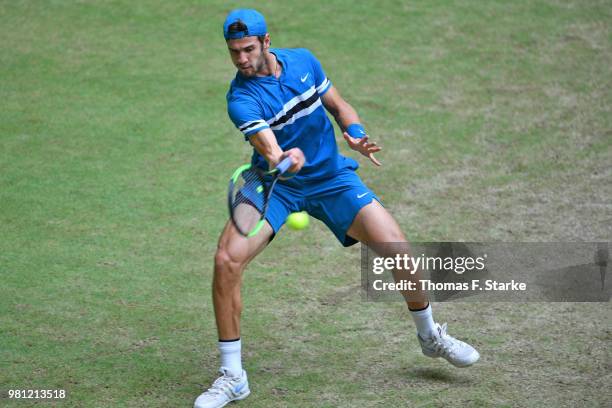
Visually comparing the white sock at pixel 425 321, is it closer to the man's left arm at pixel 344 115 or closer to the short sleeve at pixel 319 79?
the man's left arm at pixel 344 115

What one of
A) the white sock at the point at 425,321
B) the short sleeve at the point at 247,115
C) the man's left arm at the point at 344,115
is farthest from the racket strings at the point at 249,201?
the white sock at the point at 425,321

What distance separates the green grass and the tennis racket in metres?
0.97

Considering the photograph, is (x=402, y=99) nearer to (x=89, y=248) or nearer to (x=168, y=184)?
(x=168, y=184)

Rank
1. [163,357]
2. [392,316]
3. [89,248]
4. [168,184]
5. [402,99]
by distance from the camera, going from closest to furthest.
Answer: [163,357] < [392,316] < [89,248] < [168,184] < [402,99]

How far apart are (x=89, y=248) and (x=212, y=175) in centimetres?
150

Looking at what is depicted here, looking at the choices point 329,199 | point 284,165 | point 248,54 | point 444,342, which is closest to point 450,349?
point 444,342

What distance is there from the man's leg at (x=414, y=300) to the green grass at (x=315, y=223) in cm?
17

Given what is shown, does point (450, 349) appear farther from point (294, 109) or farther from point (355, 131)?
point (294, 109)

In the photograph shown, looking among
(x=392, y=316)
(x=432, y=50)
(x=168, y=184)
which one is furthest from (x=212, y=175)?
(x=432, y=50)

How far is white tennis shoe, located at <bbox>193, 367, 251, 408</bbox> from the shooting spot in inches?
198

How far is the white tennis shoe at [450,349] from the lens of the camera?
5344 mm

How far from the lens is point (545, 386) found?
525cm

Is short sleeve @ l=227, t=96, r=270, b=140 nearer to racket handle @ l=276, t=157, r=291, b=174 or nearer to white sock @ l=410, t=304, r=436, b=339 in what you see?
racket handle @ l=276, t=157, r=291, b=174

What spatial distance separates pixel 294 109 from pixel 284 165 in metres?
0.59
